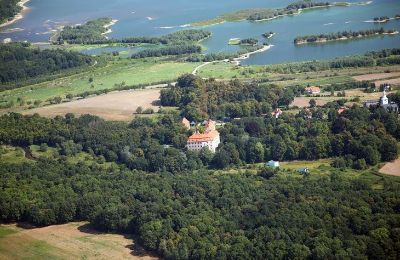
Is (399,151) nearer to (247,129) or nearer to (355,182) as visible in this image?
(355,182)

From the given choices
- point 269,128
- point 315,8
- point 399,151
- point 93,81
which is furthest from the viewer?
point 315,8

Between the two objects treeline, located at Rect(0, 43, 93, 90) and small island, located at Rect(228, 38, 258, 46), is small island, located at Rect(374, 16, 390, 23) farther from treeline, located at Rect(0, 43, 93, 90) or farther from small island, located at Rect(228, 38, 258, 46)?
treeline, located at Rect(0, 43, 93, 90)

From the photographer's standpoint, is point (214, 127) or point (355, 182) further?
point (214, 127)

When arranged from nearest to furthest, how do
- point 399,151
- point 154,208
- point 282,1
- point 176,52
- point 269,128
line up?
point 154,208 → point 399,151 → point 269,128 → point 176,52 → point 282,1

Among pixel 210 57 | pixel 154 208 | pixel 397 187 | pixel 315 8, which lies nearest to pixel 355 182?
pixel 397 187

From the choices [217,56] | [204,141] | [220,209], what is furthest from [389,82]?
[220,209]

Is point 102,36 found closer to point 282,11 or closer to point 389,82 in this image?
point 282,11

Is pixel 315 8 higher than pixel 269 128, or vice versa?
pixel 315 8

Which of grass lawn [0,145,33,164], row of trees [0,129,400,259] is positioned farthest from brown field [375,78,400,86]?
grass lawn [0,145,33,164]
